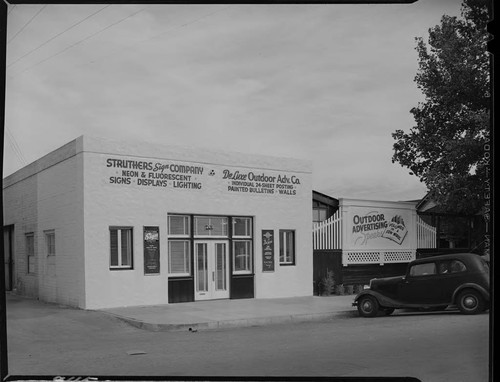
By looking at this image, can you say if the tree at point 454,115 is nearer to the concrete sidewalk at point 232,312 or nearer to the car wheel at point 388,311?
the car wheel at point 388,311

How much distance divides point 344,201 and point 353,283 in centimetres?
68

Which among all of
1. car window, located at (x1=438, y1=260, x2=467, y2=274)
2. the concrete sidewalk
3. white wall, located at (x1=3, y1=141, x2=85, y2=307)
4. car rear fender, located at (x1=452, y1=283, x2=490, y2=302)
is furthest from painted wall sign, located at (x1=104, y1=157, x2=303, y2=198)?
car rear fender, located at (x1=452, y1=283, x2=490, y2=302)

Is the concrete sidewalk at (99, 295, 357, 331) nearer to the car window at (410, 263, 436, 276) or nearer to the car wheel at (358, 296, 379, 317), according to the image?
the car wheel at (358, 296, 379, 317)

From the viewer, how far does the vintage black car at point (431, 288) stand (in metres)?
4.70

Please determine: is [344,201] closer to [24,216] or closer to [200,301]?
[200,301]

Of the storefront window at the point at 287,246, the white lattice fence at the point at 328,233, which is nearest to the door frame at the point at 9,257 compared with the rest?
the storefront window at the point at 287,246

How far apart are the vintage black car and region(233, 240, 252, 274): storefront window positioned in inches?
37.8

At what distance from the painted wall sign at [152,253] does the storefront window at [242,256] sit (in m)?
0.66

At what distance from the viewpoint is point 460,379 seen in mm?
4758

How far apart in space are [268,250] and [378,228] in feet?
3.14

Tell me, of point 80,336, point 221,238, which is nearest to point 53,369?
point 80,336

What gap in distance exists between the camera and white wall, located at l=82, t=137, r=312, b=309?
518 centimetres

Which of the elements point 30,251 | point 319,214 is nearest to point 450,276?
point 319,214

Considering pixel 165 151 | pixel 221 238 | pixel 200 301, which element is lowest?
pixel 200 301
